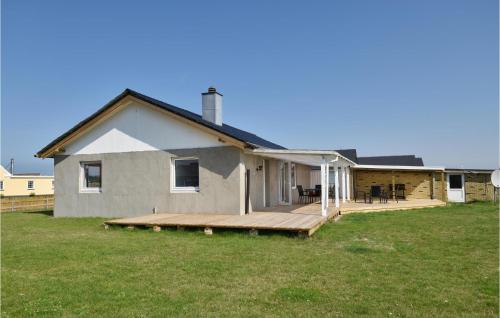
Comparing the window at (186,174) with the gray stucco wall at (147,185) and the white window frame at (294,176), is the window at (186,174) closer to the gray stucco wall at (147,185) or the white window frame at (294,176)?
the gray stucco wall at (147,185)

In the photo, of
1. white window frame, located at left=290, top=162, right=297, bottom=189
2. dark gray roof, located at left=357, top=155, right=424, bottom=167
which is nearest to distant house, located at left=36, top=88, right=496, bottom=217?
white window frame, located at left=290, top=162, right=297, bottom=189

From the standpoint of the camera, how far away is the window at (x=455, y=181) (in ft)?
83.4

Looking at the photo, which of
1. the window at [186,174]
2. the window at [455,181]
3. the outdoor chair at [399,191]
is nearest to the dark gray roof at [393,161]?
the window at [455,181]

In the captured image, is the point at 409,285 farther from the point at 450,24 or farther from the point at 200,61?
A: the point at 200,61

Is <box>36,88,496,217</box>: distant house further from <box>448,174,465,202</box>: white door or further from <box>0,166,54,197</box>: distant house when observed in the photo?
<box>0,166,54,197</box>: distant house

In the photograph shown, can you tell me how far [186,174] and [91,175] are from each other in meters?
4.54

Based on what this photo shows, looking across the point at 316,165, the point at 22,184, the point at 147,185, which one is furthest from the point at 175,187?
the point at 22,184

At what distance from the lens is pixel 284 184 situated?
1786cm

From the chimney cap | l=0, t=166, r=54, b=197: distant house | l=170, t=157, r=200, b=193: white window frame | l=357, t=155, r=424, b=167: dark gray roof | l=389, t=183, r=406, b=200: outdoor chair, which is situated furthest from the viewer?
l=0, t=166, r=54, b=197: distant house

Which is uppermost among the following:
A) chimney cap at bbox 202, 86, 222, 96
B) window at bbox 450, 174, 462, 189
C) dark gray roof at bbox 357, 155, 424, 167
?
chimney cap at bbox 202, 86, 222, 96

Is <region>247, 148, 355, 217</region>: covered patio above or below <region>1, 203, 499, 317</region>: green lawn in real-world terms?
above

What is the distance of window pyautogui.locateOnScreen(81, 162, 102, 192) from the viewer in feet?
49.2

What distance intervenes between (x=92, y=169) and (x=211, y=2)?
8.07 metres

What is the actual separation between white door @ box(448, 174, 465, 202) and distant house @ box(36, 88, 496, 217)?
15.1 m
